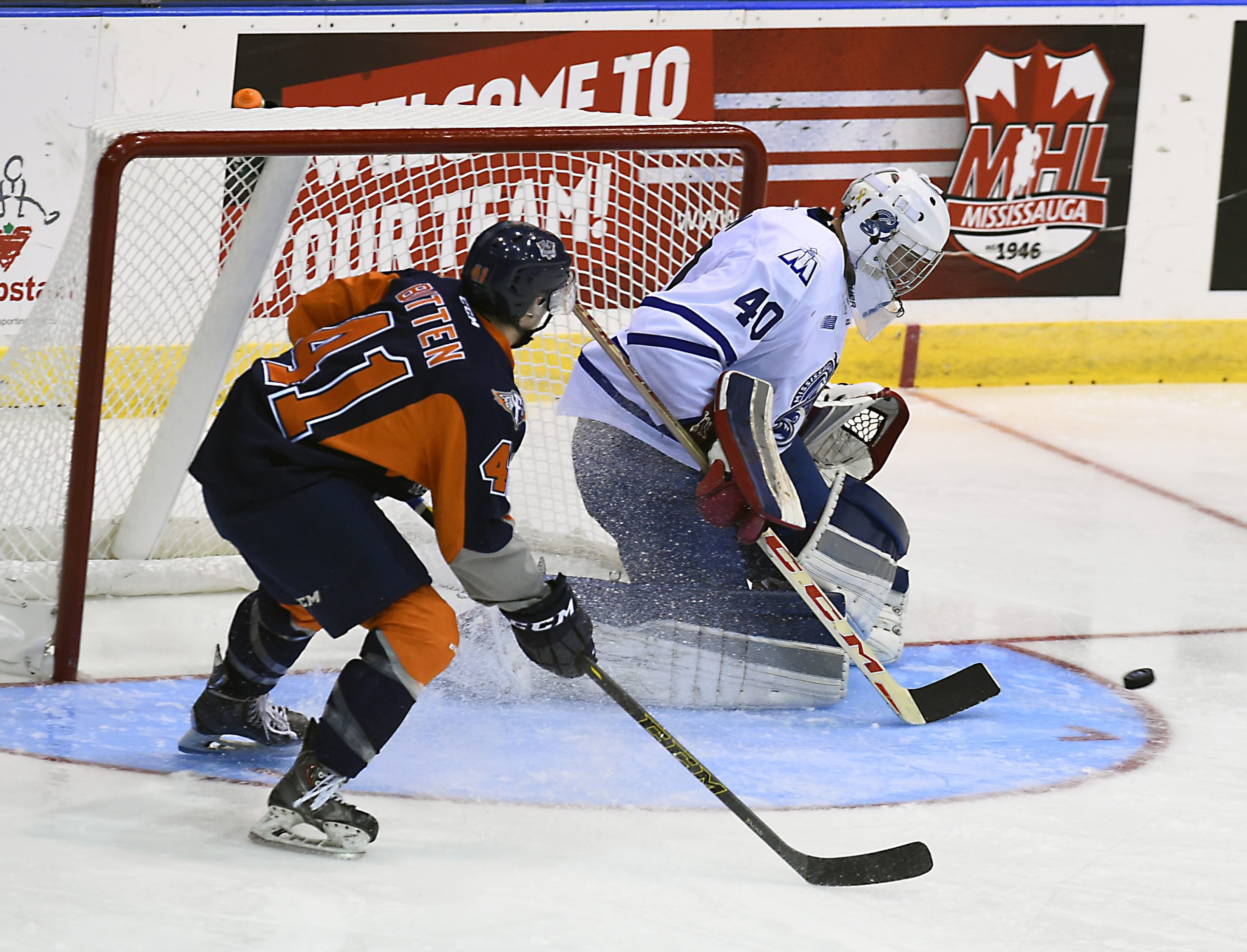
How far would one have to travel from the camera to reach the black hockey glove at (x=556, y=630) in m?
2.24

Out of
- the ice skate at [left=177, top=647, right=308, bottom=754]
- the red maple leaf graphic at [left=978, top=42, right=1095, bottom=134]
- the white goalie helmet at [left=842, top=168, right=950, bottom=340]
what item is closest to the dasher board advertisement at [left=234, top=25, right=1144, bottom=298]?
the red maple leaf graphic at [left=978, top=42, right=1095, bottom=134]

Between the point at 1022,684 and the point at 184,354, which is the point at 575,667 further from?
the point at 184,354

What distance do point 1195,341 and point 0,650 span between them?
4330 mm

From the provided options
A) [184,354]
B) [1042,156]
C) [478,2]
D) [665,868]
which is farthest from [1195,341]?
[665,868]

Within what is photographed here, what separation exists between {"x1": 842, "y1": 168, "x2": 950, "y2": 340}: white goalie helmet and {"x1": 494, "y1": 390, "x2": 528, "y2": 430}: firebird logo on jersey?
1.02 m

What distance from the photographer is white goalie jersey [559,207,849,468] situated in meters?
2.84

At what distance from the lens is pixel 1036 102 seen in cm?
547

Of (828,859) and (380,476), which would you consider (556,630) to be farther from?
(828,859)

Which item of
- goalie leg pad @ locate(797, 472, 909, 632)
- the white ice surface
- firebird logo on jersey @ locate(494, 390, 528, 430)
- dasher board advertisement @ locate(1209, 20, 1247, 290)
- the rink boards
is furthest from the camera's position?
dasher board advertisement @ locate(1209, 20, 1247, 290)

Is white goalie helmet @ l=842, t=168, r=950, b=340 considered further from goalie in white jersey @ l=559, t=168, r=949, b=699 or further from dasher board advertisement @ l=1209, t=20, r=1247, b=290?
dasher board advertisement @ l=1209, t=20, r=1247, b=290

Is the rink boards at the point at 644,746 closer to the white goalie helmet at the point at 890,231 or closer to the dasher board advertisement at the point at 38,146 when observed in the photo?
the white goalie helmet at the point at 890,231

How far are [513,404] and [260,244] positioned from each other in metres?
1.24

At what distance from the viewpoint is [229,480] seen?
224 centimetres

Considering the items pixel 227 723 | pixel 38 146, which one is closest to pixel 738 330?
pixel 227 723
